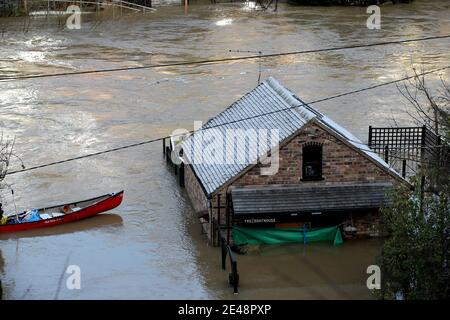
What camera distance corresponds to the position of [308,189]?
2406 cm

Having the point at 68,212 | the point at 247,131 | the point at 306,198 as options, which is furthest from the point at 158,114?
the point at 306,198

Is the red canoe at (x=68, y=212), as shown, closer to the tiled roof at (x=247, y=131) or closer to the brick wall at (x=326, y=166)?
the tiled roof at (x=247, y=131)

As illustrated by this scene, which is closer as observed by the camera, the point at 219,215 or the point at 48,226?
the point at 219,215

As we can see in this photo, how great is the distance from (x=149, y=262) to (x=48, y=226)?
4466 millimetres

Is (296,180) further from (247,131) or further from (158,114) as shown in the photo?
(158,114)

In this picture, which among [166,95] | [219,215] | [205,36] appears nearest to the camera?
[219,215]

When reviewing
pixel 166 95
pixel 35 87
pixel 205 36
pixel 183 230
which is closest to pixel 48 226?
pixel 183 230

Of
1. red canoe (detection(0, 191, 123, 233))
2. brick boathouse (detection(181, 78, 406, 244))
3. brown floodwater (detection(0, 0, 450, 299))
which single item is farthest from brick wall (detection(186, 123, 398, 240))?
red canoe (detection(0, 191, 123, 233))

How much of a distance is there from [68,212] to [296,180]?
311 inches

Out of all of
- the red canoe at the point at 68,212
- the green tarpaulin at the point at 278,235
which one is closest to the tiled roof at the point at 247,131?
the green tarpaulin at the point at 278,235
